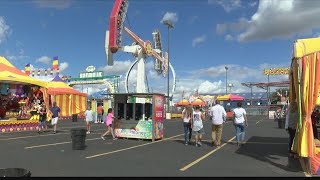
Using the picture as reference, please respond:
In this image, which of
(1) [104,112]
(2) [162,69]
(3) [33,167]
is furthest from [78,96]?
(3) [33,167]

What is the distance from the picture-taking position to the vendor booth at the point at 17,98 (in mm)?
24297

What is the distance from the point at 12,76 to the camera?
24609 millimetres

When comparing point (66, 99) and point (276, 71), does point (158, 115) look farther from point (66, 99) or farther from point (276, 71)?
point (276, 71)

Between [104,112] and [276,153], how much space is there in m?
23.4

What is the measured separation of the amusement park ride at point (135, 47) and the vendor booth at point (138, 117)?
1227 inches

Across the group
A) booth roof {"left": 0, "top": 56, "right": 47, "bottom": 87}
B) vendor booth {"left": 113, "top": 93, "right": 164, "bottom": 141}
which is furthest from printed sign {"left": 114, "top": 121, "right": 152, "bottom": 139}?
booth roof {"left": 0, "top": 56, "right": 47, "bottom": 87}

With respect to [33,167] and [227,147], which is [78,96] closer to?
[227,147]

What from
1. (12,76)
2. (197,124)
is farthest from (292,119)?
(12,76)

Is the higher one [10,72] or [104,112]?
[10,72]

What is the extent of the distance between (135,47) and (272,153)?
1792 inches

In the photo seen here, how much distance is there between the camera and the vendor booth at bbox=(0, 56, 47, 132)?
2430 centimetres

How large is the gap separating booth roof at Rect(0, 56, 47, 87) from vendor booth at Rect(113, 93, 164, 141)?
8177 mm

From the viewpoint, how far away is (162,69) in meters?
66.4

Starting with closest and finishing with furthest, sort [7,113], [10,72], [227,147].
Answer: [227,147]
[10,72]
[7,113]
